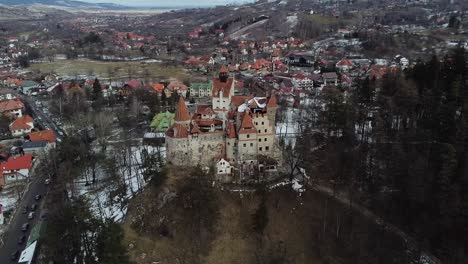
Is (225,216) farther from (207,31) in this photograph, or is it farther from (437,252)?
(207,31)

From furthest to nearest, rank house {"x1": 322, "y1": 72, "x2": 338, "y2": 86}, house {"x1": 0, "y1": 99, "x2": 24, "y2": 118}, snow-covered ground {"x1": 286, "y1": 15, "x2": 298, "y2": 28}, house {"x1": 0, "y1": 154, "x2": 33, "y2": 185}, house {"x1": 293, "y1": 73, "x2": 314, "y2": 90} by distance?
snow-covered ground {"x1": 286, "y1": 15, "x2": 298, "y2": 28} < house {"x1": 322, "y1": 72, "x2": 338, "y2": 86} < house {"x1": 293, "y1": 73, "x2": 314, "y2": 90} < house {"x1": 0, "y1": 99, "x2": 24, "y2": 118} < house {"x1": 0, "y1": 154, "x2": 33, "y2": 185}

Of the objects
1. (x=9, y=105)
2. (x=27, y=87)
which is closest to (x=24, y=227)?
(x=9, y=105)

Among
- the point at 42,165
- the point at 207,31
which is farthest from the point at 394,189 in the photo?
the point at 207,31

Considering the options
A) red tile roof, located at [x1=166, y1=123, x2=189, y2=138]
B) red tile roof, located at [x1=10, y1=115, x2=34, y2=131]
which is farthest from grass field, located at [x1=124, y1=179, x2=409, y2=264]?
red tile roof, located at [x1=10, y1=115, x2=34, y2=131]

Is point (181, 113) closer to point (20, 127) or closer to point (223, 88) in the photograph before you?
point (223, 88)

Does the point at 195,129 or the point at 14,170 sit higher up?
the point at 195,129

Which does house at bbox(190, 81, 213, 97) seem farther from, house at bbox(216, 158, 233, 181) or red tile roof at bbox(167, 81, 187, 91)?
house at bbox(216, 158, 233, 181)

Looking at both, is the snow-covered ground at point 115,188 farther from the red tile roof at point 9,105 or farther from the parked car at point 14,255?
the red tile roof at point 9,105
